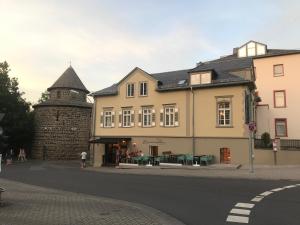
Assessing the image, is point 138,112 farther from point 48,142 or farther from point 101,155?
point 48,142

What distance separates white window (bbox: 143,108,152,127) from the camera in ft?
123

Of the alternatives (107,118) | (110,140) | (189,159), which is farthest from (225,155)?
(107,118)

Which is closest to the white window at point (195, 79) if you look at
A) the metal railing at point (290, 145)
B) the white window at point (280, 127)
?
the metal railing at point (290, 145)

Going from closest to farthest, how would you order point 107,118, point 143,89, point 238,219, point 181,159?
1. point 238,219
2. point 181,159
3. point 143,89
4. point 107,118

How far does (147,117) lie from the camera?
37.8 metres

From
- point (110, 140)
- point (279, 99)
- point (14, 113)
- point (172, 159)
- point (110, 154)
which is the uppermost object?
point (279, 99)

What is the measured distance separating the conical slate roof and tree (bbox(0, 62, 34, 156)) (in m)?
5.85

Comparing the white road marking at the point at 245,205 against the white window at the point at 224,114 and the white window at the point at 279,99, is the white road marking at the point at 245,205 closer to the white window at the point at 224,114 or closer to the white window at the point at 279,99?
the white window at the point at 224,114

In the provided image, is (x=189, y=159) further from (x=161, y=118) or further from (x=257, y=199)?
(x=257, y=199)

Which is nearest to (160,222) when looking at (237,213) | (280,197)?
(237,213)

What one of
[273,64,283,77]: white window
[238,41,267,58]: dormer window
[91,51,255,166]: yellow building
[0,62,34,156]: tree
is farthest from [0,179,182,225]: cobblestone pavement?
[238,41,267,58]: dormer window

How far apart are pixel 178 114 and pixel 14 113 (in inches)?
1036

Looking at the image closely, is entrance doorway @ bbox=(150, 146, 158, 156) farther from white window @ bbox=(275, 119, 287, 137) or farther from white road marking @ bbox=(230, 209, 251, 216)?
white road marking @ bbox=(230, 209, 251, 216)

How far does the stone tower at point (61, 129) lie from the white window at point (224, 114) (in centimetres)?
2555
